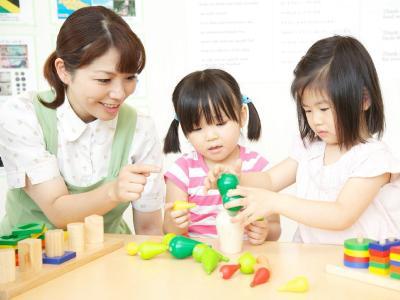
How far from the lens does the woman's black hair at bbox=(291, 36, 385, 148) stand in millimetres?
1033

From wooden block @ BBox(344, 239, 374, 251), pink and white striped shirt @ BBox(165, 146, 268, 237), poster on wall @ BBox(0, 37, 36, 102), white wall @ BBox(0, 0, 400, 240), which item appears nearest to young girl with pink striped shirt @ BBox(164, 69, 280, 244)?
pink and white striped shirt @ BBox(165, 146, 268, 237)

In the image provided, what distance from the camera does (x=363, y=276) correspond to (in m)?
0.74

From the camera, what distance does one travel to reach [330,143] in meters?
1.17

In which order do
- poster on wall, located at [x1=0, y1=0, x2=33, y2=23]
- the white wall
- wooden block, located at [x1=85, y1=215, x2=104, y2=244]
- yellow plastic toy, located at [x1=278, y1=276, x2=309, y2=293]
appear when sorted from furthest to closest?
poster on wall, located at [x1=0, y1=0, x2=33, y2=23] < the white wall < wooden block, located at [x1=85, y1=215, x2=104, y2=244] < yellow plastic toy, located at [x1=278, y1=276, x2=309, y2=293]

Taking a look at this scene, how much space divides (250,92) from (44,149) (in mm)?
1096

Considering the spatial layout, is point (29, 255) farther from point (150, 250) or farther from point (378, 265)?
point (378, 265)

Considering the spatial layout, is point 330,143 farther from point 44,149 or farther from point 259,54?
point 259,54

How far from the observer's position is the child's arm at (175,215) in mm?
1001

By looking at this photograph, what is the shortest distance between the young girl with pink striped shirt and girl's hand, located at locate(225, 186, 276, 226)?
190 mm

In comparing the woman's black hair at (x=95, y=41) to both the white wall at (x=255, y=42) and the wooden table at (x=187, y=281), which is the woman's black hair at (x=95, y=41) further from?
the white wall at (x=255, y=42)

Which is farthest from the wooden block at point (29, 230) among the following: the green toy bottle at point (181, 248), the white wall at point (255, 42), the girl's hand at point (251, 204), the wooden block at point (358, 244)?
the white wall at point (255, 42)

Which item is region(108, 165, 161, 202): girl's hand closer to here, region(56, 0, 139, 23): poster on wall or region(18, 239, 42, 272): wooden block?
region(18, 239, 42, 272): wooden block

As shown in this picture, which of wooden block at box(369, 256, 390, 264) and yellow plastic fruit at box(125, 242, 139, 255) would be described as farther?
yellow plastic fruit at box(125, 242, 139, 255)

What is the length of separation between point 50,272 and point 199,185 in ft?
1.74
